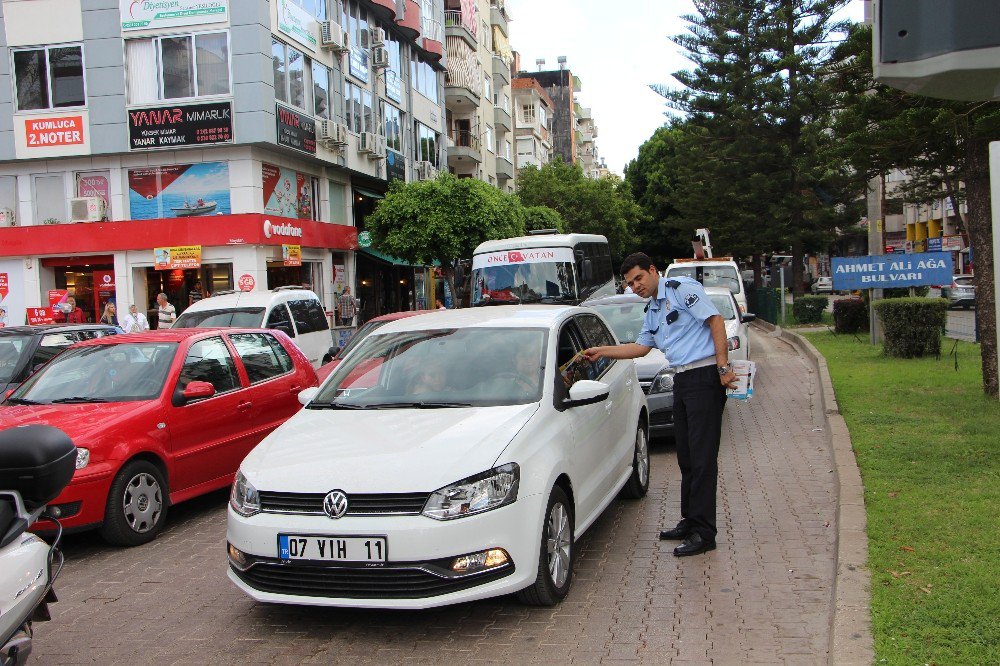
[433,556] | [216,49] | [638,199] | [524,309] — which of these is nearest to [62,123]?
[216,49]

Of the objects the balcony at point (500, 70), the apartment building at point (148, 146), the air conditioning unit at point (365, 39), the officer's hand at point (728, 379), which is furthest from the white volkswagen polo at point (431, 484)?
the balcony at point (500, 70)

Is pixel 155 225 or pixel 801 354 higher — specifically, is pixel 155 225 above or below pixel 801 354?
above

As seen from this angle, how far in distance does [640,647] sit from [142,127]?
24508mm

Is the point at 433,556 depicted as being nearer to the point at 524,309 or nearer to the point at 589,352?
the point at 589,352

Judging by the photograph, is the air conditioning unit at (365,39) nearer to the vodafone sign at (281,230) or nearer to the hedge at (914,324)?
the vodafone sign at (281,230)

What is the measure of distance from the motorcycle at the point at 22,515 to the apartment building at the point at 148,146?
21434 millimetres

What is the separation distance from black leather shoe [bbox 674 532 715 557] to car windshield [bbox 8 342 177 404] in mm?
4257

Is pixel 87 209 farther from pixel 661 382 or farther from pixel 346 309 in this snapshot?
pixel 661 382

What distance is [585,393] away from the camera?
541 centimetres

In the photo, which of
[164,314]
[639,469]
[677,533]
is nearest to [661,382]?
[639,469]

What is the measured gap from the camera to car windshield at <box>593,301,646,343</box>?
11.6 m

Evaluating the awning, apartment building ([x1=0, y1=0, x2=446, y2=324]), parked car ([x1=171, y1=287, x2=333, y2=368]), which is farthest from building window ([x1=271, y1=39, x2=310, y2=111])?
parked car ([x1=171, y1=287, x2=333, y2=368])

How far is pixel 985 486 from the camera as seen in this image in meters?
6.52

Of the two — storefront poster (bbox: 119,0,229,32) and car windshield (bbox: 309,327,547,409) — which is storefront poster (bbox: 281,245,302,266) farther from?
car windshield (bbox: 309,327,547,409)
